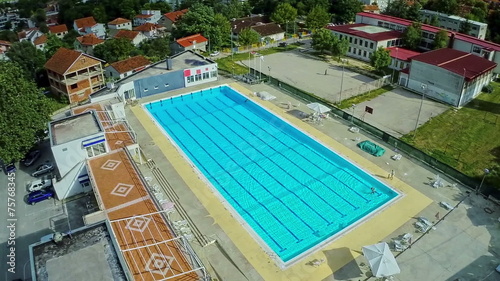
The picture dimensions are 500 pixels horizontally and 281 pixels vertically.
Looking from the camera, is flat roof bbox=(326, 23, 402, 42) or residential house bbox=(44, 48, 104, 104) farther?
flat roof bbox=(326, 23, 402, 42)

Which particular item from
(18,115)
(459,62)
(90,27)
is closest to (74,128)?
(18,115)

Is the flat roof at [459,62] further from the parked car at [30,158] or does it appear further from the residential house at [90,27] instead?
the residential house at [90,27]

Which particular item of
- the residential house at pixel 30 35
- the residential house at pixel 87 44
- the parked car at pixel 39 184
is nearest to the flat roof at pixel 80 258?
the parked car at pixel 39 184

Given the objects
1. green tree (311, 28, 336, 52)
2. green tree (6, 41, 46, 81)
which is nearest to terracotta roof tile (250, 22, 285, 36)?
green tree (311, 28, 336, 52)

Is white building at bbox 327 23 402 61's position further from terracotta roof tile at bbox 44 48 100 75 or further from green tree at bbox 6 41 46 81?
green tree at bbox 6 41 46 81

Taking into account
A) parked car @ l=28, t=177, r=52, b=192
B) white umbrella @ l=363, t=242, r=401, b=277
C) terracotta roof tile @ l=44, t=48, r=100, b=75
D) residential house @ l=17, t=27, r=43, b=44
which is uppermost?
terracotta roof tile @ l=44, t=48, r=100, b=75

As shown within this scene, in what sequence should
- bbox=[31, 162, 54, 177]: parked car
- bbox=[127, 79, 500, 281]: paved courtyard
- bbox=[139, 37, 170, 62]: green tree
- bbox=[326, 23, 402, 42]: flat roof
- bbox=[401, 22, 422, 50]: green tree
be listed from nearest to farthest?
bbox=[127, 79, 500, 281]: paved courtyard, bbox=[31, 162, 54, 177]: parked car, bbox=[401, 22, 422, 50]: green tree, bbox=[326, 23, 402, 42]: flat roof, bbox=[139, 37, 170, 62]: green tree

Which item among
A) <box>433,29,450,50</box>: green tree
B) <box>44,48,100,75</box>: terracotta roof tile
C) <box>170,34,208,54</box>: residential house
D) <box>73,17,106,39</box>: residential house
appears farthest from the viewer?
<box>73,17,106,39</box>: residential house

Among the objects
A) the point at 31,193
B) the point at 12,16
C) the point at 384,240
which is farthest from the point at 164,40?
the point at 12,16
